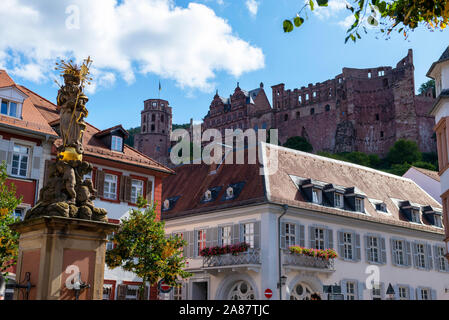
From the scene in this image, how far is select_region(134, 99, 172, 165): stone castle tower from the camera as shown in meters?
126

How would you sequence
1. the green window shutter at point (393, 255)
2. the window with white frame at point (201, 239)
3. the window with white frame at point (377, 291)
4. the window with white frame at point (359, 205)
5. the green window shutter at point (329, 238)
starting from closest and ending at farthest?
the green window shutter at point (329, 238)
the window with white frame at point (201, 239)
the window with white frame at point (377, 291)
the window with white frame at point (359, 205)
the green window shutter at point (393, 255)

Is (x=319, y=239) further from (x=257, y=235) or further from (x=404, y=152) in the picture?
(x=404, y=152)

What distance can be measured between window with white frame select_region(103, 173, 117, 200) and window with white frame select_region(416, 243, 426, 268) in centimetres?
1961

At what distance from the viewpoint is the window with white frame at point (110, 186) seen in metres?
28.4

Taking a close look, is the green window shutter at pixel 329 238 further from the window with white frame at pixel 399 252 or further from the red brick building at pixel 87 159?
the red brick building at pixel 87 159

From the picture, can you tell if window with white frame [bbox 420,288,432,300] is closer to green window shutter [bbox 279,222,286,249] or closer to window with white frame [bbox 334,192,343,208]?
window with white frame [bbox 334,192,343,208]

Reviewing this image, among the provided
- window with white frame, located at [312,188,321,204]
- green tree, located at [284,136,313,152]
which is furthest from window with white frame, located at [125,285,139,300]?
green tree, located at [284,136,313,152]

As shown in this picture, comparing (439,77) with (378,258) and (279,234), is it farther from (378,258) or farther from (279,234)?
(378,258)

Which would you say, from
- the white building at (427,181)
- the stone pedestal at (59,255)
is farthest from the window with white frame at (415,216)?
the stone pedestal at (59,255)

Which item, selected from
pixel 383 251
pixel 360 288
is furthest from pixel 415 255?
pixel 360 288

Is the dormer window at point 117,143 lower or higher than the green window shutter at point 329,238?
higher

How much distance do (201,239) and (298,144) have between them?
63929 mm

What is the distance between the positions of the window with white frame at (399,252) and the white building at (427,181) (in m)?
8.95

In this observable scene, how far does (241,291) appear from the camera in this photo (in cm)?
3061
